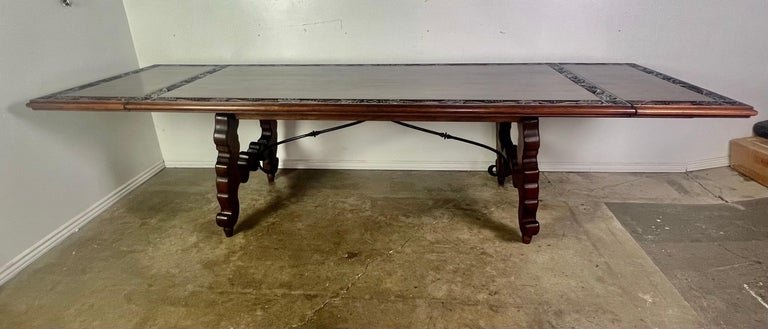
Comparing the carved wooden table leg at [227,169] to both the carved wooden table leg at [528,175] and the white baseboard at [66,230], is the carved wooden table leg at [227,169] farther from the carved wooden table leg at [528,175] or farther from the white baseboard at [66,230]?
the carved wooden table leg at [528,175]

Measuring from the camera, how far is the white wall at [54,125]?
5.29 feet

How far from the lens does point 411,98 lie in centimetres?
150

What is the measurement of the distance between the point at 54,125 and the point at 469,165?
2.10m

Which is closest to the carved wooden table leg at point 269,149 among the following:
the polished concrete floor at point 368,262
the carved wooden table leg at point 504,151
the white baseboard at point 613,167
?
the polished concrete floor at point 368,262

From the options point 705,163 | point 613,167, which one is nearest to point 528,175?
point 613,167

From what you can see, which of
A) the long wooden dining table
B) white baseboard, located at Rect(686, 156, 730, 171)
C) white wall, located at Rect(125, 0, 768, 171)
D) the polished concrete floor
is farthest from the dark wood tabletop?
white baseboard, located at Rect(686, 156, 730, 171)

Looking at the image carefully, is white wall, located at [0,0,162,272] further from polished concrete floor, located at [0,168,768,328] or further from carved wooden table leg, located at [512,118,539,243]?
carved wooden table leg, located at [512,118,539,243]

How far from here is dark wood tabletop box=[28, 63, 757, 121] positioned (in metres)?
1.39

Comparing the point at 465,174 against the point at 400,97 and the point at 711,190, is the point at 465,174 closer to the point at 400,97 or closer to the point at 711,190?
the point at 400,97

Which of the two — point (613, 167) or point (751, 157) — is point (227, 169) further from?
point (751, 157)

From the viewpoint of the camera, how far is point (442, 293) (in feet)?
4.83

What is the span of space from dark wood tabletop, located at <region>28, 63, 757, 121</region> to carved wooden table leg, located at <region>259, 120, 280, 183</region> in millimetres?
351

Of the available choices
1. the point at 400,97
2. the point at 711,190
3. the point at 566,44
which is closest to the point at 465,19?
the point at 566,44

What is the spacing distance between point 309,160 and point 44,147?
4.18ft
